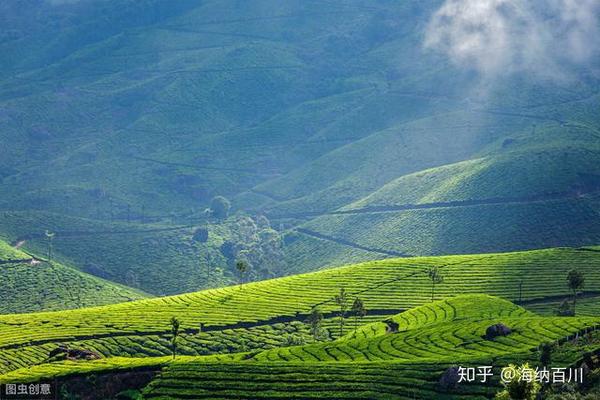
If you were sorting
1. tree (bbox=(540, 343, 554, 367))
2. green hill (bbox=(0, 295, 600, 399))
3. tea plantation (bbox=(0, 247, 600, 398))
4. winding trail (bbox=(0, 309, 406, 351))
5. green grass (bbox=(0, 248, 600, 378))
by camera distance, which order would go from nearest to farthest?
tree (bbox=(540, 343, 554, 367))
green hill (bbox=(0, 295, 600, 399))
tea plantation (bbox=(0, 247, 600, 398))
winding trail (bbox=(0, 309, 406, 351))
green grass (bbox=(0, 248, 600, 378))

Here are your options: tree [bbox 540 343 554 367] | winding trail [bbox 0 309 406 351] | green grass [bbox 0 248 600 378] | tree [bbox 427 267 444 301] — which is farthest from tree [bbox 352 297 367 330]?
tree [bbox 540 343 554 367]

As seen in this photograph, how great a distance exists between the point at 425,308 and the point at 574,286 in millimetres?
25516

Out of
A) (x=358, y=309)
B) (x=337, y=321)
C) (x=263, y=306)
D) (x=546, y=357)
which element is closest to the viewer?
(x=546, y=357)

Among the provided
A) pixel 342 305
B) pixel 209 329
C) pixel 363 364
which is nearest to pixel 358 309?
pixel 342 305

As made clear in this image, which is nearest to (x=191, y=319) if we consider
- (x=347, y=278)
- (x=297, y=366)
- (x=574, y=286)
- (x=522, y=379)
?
(x=347, y=278)

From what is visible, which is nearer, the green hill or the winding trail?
the green hill

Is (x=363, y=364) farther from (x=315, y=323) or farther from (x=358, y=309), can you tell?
(x=358, y=309)

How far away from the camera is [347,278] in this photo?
621 ft

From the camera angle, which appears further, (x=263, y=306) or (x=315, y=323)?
(x=263, y=306)

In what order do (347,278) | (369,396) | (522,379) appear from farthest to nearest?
(347,278) → (369,396) → (522,379)

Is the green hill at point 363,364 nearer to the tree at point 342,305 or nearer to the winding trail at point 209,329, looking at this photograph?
the tree at point 342,305

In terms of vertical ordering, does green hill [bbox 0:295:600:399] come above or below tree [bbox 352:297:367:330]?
below

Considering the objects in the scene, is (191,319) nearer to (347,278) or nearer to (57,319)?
(57,319)

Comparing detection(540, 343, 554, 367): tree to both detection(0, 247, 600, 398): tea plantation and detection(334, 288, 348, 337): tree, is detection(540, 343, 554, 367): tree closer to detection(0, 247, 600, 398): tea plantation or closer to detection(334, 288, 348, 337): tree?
detection(0, 247, 600, 398): tea plantation
